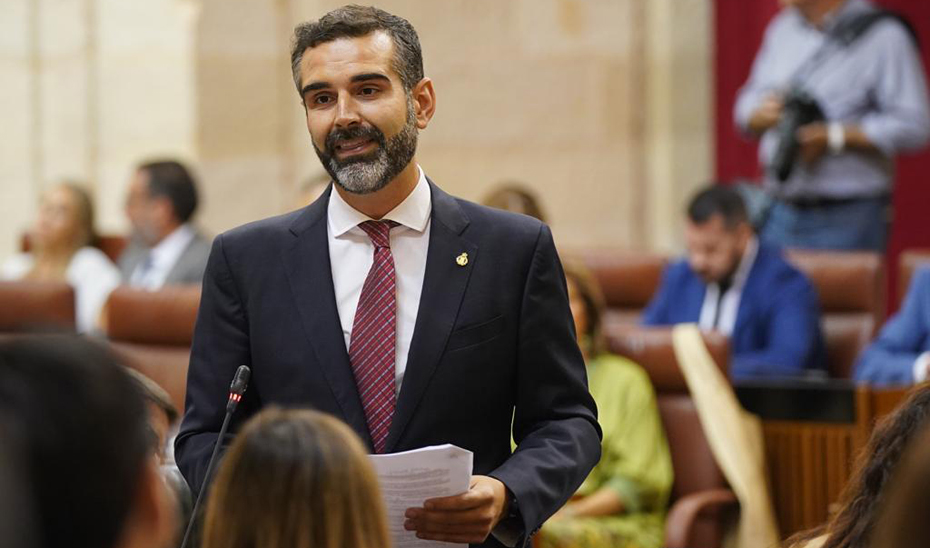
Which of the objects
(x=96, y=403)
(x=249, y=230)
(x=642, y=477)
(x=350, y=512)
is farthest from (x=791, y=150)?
(x=96, y=403)

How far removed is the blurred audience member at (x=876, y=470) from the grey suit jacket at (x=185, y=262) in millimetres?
4401

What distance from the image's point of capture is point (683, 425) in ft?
15.5

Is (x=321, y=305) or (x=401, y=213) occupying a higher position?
(x=401, y=213)

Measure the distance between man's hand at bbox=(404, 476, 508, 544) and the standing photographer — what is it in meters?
3.91

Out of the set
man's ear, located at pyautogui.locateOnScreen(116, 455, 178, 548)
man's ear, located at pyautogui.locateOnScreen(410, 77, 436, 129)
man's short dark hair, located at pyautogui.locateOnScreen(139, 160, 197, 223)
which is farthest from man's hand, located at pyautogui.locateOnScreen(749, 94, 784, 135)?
man's ear, located at pyautogui.locateOnScreen(116, 455, 178, 548)

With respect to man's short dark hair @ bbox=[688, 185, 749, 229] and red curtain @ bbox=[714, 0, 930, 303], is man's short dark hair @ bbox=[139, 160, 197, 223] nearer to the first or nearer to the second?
man's short dark hair @ bbox=[688, 185, 749, 229]

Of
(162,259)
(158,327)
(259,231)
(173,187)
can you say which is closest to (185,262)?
(162,259)

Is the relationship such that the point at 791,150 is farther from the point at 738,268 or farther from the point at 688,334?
the point at 688,334

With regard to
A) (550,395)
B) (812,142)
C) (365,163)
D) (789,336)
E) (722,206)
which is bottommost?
(789,336)

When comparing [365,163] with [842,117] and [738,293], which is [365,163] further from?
[842,117]

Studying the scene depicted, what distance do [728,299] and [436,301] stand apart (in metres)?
A: 3.57

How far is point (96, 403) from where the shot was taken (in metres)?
1.30

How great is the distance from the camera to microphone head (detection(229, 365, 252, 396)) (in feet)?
7.44

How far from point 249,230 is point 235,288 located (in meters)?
0.11
